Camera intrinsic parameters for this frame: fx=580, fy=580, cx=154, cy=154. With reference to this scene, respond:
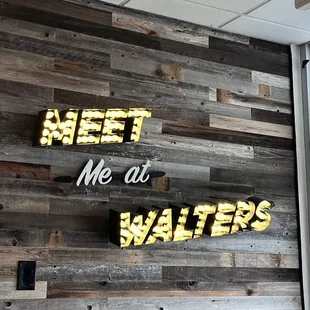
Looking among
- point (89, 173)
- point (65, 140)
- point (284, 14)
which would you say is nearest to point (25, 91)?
point (65, 140)

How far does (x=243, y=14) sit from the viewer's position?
3.84m

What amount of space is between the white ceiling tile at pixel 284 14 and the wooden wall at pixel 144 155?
355 millimetres

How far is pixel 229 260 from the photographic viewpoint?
12.7 ft

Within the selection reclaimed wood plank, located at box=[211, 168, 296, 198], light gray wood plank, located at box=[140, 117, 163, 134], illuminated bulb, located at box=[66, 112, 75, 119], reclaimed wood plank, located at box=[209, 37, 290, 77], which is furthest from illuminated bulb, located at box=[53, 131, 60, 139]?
reclaimed wood plank, located at box=[209, 37, 290, 77]

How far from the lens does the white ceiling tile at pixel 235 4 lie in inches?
144

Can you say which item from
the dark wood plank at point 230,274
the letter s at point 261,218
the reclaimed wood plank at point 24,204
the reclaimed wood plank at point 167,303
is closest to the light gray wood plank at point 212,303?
the reclaimed wood plank at point 167,303

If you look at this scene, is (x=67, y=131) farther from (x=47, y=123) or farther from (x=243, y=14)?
(x=243, y=14)

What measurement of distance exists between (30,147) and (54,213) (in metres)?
0.40

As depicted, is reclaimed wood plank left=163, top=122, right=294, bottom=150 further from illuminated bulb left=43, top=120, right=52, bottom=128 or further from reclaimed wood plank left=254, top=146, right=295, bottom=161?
illuminated bulb left=43, top=120, right=52, bottom=128

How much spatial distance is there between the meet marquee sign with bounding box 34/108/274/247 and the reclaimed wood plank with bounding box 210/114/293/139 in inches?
22.1

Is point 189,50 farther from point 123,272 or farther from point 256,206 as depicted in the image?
point 123,272

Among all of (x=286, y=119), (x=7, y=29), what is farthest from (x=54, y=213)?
(x=286, y=119)

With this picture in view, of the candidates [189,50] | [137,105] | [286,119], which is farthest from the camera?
[286,119]

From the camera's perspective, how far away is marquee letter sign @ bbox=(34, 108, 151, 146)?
325cm
